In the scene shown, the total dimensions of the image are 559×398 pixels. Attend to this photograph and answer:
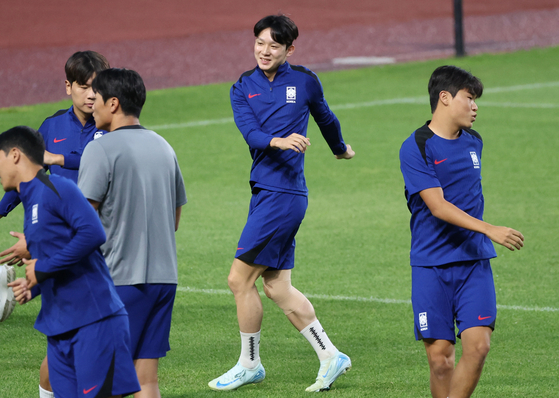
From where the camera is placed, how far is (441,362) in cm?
538

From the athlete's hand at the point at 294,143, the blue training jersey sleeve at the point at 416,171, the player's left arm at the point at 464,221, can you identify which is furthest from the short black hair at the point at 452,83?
the athlete's hand at the point at 294,143

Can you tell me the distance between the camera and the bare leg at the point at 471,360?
5.20 meters

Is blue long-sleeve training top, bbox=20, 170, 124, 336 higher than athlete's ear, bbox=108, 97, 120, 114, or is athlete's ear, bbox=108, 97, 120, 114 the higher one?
athlete's ear, bbox=108, 97, 120, 114

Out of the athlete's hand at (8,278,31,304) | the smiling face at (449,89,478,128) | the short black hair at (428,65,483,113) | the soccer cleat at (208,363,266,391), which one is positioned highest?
the short black hair at (428,65,483,113)

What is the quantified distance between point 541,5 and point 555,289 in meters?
29.4

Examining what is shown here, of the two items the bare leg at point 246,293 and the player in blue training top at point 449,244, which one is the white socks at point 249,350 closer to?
the bare leg at point 246,293

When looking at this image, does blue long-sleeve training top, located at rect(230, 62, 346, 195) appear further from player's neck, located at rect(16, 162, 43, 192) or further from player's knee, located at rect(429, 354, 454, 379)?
player's neck, located at rect(16, 162, 43, 192)

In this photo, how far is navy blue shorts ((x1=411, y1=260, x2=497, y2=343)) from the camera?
5.29m

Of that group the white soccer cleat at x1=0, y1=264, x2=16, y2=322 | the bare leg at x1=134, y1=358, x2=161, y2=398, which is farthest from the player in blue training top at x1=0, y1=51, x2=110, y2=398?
the bare leg at x1=134, y1=358, x2=161, y2=398

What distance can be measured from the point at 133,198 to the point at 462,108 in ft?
5.88

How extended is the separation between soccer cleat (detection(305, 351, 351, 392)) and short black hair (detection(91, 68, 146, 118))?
2297 mm

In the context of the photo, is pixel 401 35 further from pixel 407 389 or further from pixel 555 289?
pixel 407 389

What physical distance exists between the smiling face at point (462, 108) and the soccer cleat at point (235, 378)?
2.04m

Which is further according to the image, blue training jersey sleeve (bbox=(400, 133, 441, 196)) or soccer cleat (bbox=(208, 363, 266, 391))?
soccer cleat (bbox=(208, 363, 266, 391))
